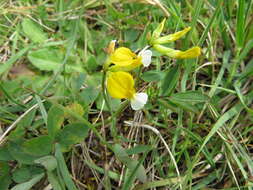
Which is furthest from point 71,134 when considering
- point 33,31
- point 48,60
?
point 33,31

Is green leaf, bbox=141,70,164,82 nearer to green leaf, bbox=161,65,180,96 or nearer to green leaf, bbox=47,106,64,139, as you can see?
green leaf, bbox=161,65,180,96

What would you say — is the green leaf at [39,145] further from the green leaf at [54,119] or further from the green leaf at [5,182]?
the green leaf at [5,182]

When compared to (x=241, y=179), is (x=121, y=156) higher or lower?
higher

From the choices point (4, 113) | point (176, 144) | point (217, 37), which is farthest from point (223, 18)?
point (4, 113)

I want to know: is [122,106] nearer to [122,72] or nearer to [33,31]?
[122,72]

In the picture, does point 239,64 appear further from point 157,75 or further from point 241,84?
point 157,75
